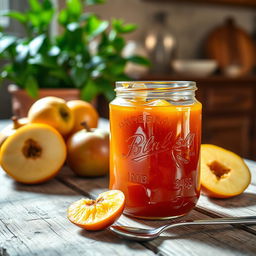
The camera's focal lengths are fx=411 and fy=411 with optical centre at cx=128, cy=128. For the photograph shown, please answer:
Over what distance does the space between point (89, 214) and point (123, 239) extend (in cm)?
6

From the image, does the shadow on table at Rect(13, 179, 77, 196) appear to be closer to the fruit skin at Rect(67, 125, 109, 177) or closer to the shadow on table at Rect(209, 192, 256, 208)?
the fruit skin at Rect(67, 125, 109, 177)

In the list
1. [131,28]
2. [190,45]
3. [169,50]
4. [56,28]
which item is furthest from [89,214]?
[190,45]

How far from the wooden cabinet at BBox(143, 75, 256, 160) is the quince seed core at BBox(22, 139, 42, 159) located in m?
1.63

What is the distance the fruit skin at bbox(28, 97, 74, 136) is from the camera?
0.82 metres

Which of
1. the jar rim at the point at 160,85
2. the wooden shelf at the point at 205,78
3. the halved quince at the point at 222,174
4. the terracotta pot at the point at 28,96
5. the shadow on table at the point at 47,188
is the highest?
the jar rim at the point at 160,85

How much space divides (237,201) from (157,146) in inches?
7.7

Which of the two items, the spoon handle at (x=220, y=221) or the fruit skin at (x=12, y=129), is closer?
the spoon handle at (x=220, y=221)

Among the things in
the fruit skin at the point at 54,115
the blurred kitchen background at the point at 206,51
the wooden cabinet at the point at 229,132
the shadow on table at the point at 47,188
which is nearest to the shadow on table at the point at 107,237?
the shadow on table at the point at 47,188

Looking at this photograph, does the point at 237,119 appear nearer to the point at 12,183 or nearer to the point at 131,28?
the point at 131,28

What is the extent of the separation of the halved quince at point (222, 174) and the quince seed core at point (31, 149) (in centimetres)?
30

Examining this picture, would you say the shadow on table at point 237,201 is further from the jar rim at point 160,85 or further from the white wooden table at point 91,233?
the jar rim at point 160,85

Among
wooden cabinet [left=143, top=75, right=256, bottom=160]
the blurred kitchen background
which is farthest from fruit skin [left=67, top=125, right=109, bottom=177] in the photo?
wooden cabinet [left=143, top=75, right=256, bottom=160]

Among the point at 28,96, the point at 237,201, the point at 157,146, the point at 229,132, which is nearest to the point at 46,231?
the point at 157,146

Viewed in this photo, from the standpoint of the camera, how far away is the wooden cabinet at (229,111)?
8.07 feet
